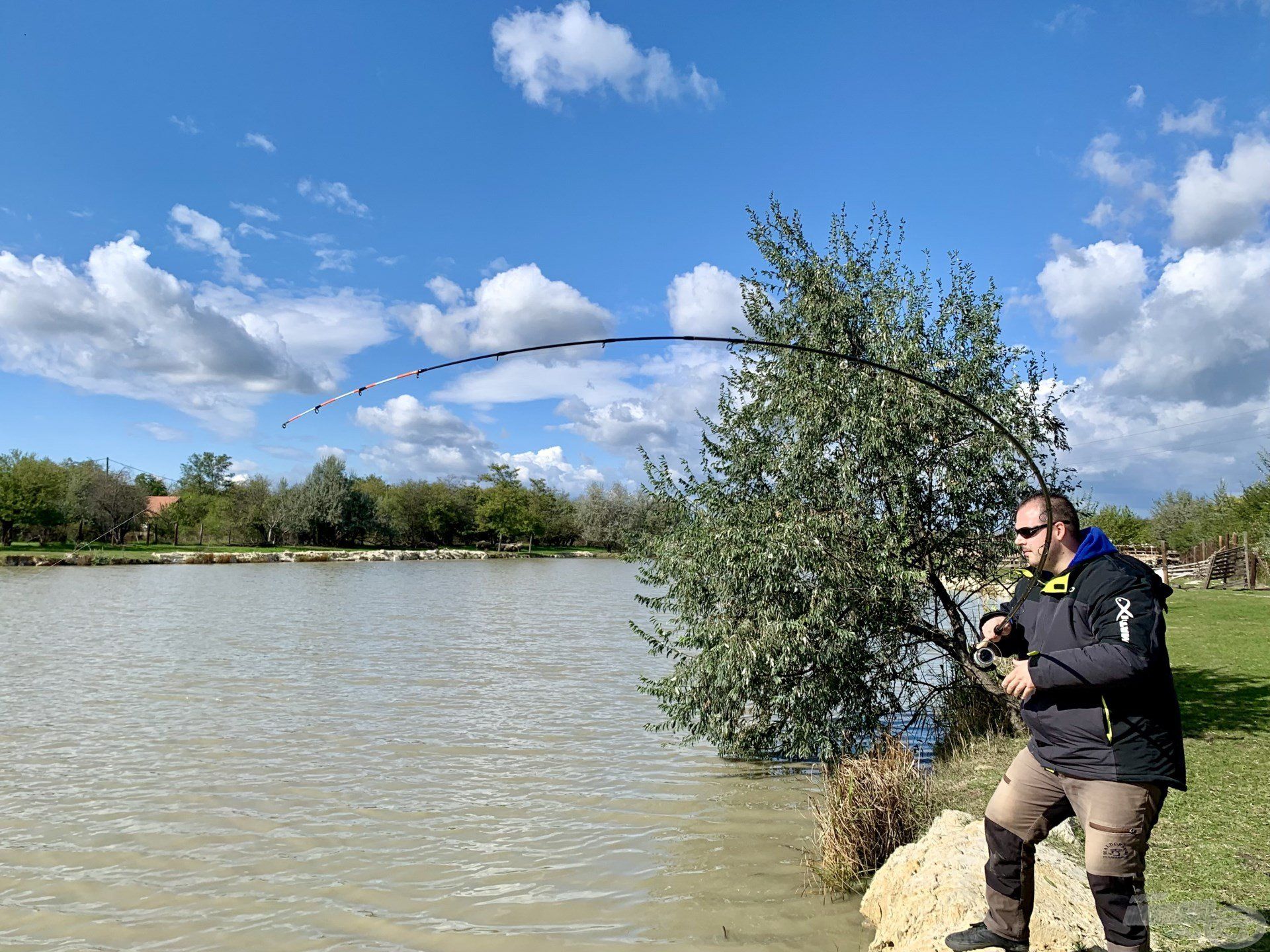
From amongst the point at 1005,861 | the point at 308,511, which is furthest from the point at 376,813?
the point at 308,511

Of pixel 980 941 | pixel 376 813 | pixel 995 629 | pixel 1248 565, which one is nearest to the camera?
pixel 995 629

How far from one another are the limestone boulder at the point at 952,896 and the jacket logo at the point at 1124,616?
2474mm

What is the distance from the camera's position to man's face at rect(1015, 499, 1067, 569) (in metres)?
4.18

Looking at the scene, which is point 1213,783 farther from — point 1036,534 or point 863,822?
point 1036,534

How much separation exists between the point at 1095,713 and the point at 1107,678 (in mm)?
241

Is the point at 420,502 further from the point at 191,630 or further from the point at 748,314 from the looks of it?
the point at 748,314

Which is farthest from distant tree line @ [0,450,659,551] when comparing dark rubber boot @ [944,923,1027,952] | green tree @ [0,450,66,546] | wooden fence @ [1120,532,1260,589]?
dark rubber boot @ [944,923,1027,952]

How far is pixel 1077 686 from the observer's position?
3812 millimetres

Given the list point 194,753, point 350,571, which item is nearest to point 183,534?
point 350,571

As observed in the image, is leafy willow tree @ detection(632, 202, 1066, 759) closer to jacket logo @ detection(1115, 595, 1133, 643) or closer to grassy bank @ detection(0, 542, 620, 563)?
jacket logo @ detection(1115, 595, 1133, 643)

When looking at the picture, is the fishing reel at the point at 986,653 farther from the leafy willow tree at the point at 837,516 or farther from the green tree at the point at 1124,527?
the green tree at the point at 1124,527

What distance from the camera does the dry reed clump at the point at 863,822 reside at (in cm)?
743

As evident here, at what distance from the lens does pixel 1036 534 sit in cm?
420

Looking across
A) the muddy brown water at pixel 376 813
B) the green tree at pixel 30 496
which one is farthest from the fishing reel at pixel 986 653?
the green tree at pixel 30 496
